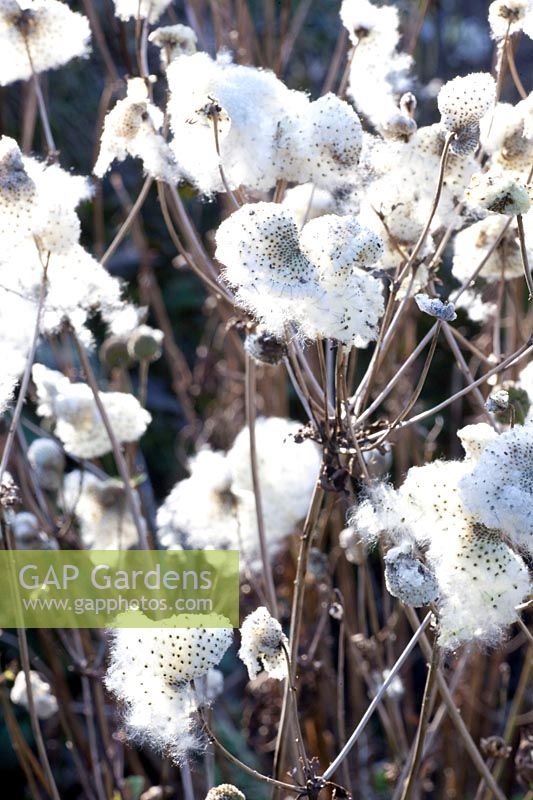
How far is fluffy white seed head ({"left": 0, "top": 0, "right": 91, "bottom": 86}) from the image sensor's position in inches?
49.9

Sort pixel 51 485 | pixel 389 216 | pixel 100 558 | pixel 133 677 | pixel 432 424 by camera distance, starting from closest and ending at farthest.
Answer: pixel 133 677
pixel 389 216
pixel 100 558
pixel 51 485
pixel 432 424

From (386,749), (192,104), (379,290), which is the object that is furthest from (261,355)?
(386,749)

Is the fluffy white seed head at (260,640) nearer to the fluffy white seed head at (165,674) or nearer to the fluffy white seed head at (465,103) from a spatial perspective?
the fluffy white seed head at (165,674)

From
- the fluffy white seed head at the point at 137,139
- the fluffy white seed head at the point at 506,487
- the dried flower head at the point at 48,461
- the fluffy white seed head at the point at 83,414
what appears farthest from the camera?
the dried flower head at the point at 48,461

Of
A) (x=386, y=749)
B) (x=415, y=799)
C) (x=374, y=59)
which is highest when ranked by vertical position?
(x=374, y=59)

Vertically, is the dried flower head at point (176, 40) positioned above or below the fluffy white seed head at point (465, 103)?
above

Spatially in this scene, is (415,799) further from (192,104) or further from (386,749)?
(192,104)

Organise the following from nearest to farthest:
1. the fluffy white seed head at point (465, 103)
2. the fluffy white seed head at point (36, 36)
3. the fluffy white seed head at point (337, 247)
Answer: the fluffy white seed head at point (337, 247) → the fluffy white seed head at point (465, 103) → the fluffy white seed head at point (36, 36)

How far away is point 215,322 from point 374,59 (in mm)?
1145

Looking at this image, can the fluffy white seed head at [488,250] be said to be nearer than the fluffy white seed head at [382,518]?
No

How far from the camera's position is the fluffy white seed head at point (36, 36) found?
127 centimetres

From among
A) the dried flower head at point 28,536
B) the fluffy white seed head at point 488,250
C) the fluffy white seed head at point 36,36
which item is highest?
the fluffy white seed head at point 36,36

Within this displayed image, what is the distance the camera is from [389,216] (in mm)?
1144

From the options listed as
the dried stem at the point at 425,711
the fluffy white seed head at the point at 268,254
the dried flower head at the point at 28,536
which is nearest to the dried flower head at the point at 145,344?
the dried flower head at the point at 28,536
